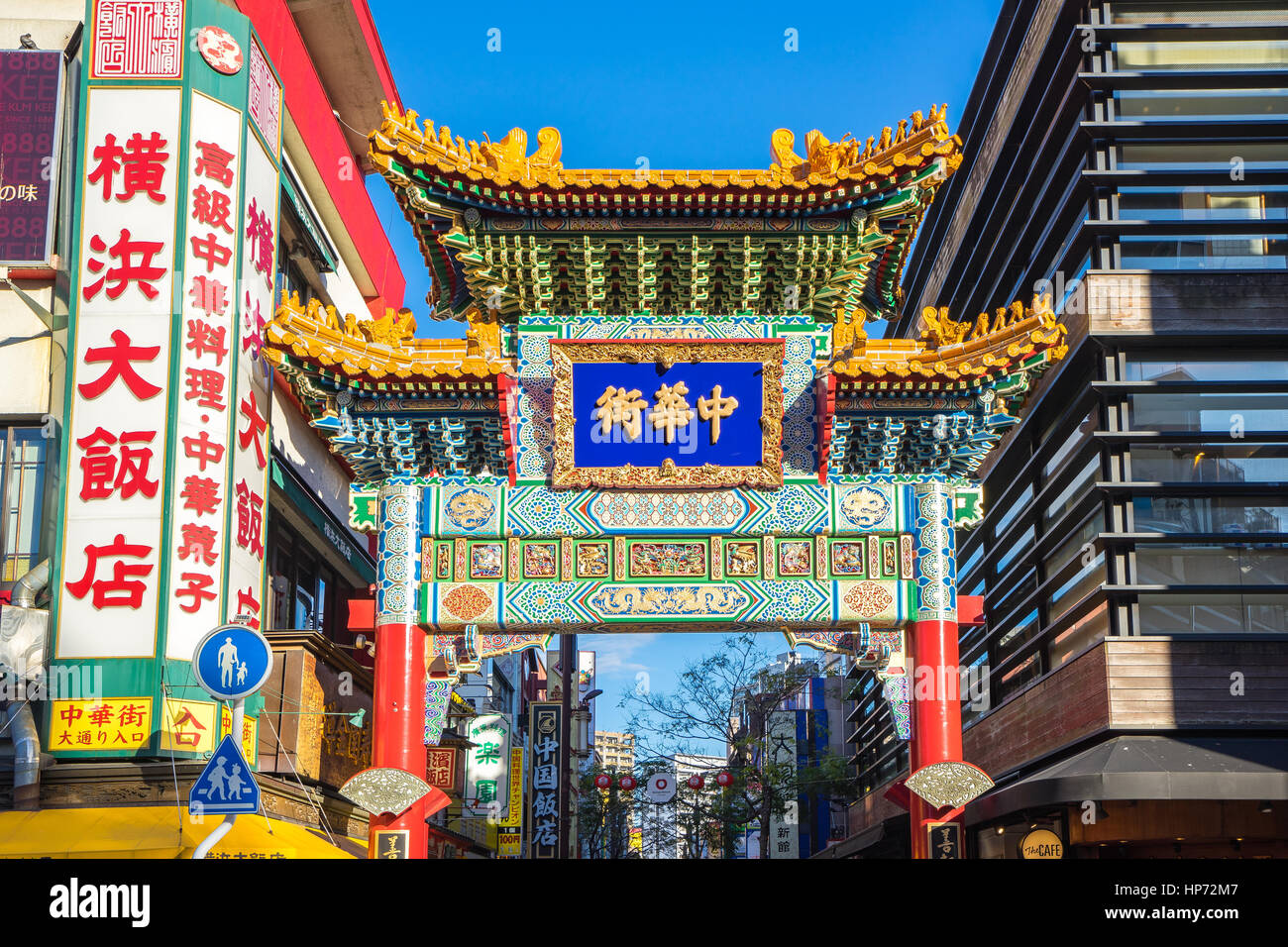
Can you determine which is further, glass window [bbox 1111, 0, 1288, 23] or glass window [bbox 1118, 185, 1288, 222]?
glass window [bbox 1111, 0, 1288, 23]

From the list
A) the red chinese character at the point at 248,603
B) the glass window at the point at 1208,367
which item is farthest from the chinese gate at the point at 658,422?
the glass window at the point at 1208,367

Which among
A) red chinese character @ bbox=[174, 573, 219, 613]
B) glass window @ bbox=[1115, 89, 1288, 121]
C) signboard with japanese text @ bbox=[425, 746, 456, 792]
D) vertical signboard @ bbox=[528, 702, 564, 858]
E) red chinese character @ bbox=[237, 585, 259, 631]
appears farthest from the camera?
vertical signboard @ bbox=[528, 702, 564, 858]

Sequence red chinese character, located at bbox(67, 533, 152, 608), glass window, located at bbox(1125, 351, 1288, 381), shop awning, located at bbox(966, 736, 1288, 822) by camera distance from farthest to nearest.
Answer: glass window, located at bbox(1125, 351, 1288, 381)
shop awning, located at bbox(966, 736, 1288, 822)
red chinese character, located at bbox(67, 533, 152, 608)

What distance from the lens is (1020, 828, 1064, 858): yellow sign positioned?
18359 millimetres

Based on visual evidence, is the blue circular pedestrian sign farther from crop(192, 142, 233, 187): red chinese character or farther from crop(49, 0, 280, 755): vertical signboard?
crop(192, 142, 233, 187): red chinese character

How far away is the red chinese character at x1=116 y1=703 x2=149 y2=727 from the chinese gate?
2.59m

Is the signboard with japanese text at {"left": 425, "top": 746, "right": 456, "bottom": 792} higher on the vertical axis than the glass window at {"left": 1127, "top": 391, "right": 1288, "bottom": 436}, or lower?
lower

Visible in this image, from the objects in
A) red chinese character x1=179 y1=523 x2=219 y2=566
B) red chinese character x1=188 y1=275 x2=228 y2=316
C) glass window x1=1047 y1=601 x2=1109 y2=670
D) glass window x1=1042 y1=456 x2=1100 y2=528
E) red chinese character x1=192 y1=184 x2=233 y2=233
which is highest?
red chinese character x1=192 y1=184 x2=233 y2=233

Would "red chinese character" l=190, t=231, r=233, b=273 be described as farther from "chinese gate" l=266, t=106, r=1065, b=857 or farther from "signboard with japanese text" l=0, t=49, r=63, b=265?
"signboard with japanese text" l=0, t=49, r=63, b=265

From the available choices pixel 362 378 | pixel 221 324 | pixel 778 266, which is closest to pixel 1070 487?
pixel 778 266

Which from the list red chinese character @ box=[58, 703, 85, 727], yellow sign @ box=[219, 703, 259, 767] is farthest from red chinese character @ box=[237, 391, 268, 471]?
red chinese character @ box=[58, 703, 85, 727]

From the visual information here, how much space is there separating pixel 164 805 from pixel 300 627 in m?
6.96

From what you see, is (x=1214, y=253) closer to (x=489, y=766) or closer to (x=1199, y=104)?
(x=1199, y=104)

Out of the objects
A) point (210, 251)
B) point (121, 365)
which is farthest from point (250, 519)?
point (210, 251)
